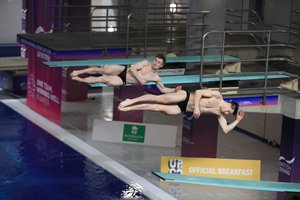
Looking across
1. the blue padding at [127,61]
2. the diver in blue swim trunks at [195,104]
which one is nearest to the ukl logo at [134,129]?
the blue padding at [127,61]

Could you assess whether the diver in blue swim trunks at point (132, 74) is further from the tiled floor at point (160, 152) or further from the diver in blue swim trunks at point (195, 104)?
the tiled floor at point (160, 152)

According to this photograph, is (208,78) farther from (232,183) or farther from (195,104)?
(232,183)

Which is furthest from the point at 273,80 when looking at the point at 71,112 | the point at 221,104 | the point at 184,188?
the point at 71,112

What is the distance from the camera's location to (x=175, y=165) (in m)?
12.9

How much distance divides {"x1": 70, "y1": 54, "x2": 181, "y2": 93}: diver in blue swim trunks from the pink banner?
542 cm

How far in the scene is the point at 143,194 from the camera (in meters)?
13.8

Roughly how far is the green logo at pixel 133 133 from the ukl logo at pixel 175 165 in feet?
13.1

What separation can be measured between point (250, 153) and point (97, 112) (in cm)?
494

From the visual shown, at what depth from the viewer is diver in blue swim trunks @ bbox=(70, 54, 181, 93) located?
38.5 ft

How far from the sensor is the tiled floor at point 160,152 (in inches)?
555

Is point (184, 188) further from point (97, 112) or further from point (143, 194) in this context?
point (97, 112)

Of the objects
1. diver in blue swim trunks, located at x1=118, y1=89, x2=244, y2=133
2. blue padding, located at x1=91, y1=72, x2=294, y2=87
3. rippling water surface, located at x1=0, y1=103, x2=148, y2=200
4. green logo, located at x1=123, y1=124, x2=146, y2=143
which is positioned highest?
blue padding, located at x1=91, y1=72, x2=294, y2=87

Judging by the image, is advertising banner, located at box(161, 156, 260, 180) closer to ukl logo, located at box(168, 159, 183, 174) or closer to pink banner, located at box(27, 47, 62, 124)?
ukl logo, located at box(168, 159, 183, 174)

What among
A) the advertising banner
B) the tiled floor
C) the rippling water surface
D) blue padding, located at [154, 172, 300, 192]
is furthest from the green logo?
blue padding, located at [154, 172, 300, 192]
